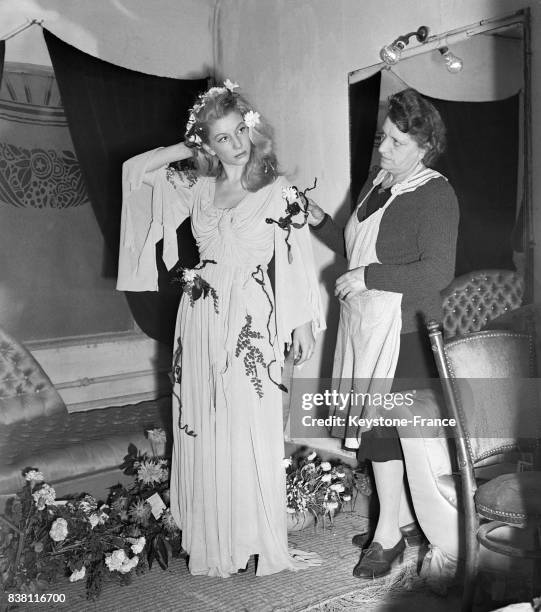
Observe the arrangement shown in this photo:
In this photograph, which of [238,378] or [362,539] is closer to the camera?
[238,378]

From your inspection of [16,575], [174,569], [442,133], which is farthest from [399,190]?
[16,575]

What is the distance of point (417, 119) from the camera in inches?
94.3

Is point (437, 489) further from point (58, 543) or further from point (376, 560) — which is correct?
point (58, 543)

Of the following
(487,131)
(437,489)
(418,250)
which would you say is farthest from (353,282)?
(487,131)

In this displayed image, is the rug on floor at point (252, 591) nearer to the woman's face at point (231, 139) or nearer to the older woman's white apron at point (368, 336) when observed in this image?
the older woman's white apron at point (368, 336)

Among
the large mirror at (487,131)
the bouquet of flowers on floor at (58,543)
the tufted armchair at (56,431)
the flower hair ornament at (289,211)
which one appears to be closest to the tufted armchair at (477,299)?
the large mirror at (487,131)

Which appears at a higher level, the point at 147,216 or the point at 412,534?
the point at 147,216

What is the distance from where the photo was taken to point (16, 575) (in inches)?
94.6

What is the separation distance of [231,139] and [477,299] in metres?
1.14

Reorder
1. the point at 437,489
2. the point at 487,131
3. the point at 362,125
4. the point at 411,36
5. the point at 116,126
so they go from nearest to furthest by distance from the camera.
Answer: the point at 437,489 → the point at 487,131 → the point at 411,36 → the point at 362,125 → the point at 116,126

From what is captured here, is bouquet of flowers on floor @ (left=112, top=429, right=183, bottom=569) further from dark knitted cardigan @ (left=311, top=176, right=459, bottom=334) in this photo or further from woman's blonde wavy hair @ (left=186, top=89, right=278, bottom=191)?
woman's blonde wavy hair @ (left=186, top=89, right=278, bottom=191)

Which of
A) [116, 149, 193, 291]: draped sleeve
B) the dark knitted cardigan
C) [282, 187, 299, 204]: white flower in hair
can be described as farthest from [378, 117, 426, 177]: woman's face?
[116, 149, 193, 291]: draped sleeve

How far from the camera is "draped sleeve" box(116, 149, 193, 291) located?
2496 mm

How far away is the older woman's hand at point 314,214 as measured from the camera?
2.70 meters
